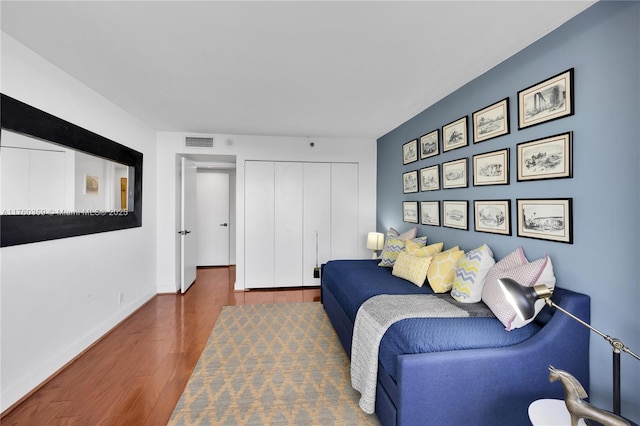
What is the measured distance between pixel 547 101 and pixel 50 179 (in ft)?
12.3

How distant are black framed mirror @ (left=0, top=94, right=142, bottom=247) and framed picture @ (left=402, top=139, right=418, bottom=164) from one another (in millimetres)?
3569

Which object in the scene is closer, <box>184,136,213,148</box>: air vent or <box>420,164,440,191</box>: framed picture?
<box>420,164,440,191</box>: framed picture

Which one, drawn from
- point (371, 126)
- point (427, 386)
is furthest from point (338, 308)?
point (371, 126)

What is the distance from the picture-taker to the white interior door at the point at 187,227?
14.0 ft

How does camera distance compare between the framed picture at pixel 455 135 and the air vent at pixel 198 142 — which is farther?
the air vent at pixel 198 142

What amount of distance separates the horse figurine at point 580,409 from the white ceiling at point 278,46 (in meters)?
1.98

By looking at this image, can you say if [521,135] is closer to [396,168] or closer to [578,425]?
[578,425]

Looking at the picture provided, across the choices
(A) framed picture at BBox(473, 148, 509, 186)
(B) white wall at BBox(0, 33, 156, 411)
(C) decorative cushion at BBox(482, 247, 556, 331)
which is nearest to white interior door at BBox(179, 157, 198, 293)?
(B) white wall at BBox(0, 33, 156, 411)

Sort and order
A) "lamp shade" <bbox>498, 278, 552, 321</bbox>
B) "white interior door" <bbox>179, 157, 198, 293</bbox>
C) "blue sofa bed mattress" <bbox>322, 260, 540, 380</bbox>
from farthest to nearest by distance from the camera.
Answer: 1. "white interior door" <bbox>179, 157, 198, 293</bbox>
2. "blue sofa bed mattress" <bbox>322, 260, 540, 380</bbox>
3. "lamp shade" <bbox>498, 278, 552, 321</bbox>

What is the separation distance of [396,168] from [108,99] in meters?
3.68

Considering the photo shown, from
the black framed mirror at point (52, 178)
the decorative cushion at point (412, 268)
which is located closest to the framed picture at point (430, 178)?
the decorative cushion at point (412, 268)

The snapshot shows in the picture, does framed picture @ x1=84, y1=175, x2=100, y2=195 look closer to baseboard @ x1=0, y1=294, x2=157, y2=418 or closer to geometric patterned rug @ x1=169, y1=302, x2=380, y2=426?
baseboard @ x1=0, y1=294, x2=157, y2=418

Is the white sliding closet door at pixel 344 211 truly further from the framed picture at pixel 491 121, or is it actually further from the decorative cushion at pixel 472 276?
the decorative cushion at pixel 472 276

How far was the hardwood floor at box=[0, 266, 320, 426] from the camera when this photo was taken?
1.84 m
